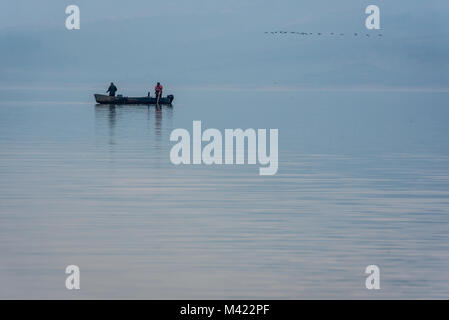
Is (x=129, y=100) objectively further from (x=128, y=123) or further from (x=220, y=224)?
(x=220, y=224)

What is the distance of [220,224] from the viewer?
18.8 m

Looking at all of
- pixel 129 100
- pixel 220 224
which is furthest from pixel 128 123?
pixel 220 224

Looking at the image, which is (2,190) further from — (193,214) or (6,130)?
(6,130)

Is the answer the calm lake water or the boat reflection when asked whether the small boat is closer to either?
the boat reflection

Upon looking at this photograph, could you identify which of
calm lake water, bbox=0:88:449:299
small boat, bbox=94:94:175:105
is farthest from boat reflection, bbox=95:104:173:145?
calm lake water, bbox=0:88:449:299

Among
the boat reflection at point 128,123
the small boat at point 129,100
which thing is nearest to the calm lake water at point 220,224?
the boat reflection at point 128,123

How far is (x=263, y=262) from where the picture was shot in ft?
52.4

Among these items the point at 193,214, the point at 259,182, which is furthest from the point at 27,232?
the point at 259,182

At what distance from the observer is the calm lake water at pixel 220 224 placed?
1482 cm

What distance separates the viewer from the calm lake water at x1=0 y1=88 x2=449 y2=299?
583 inches

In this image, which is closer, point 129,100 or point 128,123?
point 128,123

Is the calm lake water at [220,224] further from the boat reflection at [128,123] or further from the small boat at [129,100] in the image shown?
the small boat at [129,100]

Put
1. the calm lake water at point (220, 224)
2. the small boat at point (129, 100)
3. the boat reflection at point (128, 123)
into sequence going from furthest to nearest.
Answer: the small boat at point (129, 100) → the boat reflection at point (128, 123) → the calm lake water at point (220, 224)
